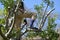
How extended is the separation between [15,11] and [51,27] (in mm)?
4291

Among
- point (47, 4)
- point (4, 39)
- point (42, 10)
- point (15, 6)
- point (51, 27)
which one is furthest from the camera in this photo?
point (51, 27)

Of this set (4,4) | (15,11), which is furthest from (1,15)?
(15,11)

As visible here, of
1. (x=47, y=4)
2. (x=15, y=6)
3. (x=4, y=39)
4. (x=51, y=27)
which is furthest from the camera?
(x=51, y=27)

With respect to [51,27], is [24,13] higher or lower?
higher

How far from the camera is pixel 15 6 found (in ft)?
25.5

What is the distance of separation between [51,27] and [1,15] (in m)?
2.84

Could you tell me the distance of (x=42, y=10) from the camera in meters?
9.77

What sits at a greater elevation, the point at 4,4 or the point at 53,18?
the point at 4,4

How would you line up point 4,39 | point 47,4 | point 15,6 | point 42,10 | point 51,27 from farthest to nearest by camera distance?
1. point 51,27
2. point 42,10
3. point 47,4
4. point 15,6
5. point 4,39

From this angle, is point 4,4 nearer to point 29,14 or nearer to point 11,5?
point 11,5

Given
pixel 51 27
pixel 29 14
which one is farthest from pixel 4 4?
pixel 51 27

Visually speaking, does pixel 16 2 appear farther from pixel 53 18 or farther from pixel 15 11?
pixel 53 18

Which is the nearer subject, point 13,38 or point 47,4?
point 13,38

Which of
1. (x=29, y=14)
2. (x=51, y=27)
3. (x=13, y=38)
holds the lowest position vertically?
(x=51, y=27)
